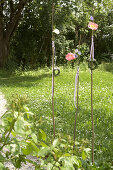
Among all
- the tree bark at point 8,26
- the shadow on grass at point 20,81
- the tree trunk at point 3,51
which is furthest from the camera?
the tree trunk at point 3,51

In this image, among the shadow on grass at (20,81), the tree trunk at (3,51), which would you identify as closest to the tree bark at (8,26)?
the tree trunk at (3,51)

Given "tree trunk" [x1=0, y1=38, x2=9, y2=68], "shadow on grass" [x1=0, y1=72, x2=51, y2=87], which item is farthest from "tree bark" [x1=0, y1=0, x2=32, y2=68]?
"shadow on grass" [x1=0, y1=72, x2=51, y2=87]

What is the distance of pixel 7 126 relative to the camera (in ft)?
6.40

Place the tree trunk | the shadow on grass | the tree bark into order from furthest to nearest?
1. the tree trunk
2. the tree bark
3. the shadow on grass

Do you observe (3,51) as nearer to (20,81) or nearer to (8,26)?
(8,26)

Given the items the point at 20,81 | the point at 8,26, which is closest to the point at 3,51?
the point at 8,26

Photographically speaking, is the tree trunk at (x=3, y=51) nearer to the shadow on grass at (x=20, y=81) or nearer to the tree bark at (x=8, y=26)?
the tree bark at (x=8, y=26)

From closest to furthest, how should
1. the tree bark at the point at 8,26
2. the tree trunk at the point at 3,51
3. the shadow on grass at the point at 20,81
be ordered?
the shadow on grass at the point at 20,81, the tree bark at the point at 8,26, the tree trunk at the point at 3,51

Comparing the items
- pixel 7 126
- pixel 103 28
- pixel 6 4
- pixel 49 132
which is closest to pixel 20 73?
pixel 6 4

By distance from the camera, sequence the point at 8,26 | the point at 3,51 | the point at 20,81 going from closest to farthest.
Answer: the point at 20,81
the point at 8,26
the point at 3,51

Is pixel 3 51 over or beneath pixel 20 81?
over

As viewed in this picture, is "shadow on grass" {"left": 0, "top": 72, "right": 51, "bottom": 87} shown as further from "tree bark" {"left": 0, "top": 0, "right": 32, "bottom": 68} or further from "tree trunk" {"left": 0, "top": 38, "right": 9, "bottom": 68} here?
"tree bark" {"left": 0, "top": 0, "right": 32, "bottom": 68}

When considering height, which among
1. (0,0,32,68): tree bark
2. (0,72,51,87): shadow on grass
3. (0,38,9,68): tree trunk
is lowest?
(0,72,51,87): shadow on grass

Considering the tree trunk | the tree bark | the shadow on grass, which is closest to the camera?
the shadow on grass
